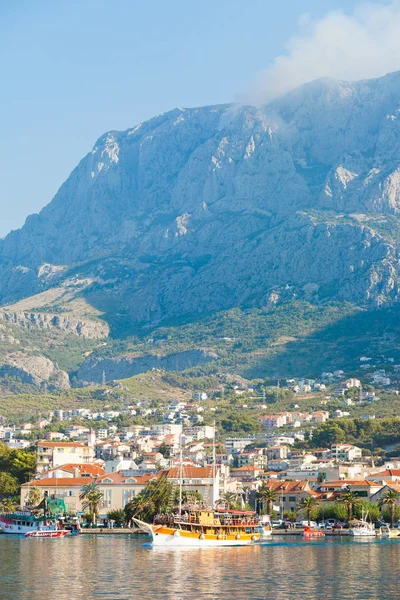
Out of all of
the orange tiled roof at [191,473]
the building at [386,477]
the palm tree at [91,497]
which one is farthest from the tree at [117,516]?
the building at [386,477]

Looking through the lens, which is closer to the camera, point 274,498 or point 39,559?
point 39,559

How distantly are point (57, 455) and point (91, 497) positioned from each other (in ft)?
122

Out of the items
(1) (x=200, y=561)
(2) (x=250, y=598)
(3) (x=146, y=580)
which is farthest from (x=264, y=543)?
(2) (x=250, y=598)

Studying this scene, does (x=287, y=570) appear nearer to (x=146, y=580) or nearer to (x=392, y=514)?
(x=146, y=580)

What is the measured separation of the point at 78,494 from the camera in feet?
482

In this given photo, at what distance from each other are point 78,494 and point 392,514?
3989 cm

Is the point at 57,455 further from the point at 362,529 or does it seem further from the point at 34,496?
the point at 362,529

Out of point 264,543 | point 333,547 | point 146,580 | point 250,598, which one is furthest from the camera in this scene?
point 264,543

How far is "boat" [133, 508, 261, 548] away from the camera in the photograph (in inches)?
4072

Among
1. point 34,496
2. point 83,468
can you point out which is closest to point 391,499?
point 34,496

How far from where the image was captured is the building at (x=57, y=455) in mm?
169750

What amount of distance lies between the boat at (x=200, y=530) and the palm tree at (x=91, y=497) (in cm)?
2607

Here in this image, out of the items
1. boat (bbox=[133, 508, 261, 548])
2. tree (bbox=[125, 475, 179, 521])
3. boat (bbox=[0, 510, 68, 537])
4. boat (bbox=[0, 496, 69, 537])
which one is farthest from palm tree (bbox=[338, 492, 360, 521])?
boat (bbox=[0, 510, 68, 537])

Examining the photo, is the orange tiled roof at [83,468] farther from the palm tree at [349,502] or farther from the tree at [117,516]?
the palm tree at [349,502]
